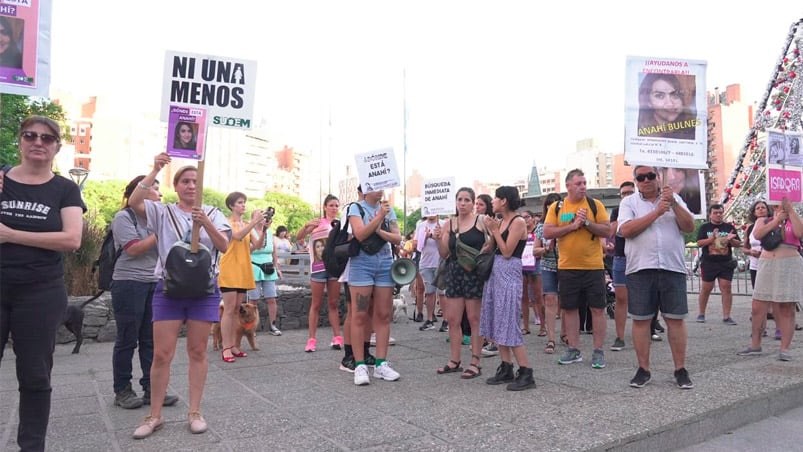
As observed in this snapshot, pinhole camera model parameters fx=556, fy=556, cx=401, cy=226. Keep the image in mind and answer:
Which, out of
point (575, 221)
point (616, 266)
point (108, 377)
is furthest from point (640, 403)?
point (108, 377)

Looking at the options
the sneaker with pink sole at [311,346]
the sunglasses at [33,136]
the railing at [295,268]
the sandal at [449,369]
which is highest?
the sunglasses at [33,136]

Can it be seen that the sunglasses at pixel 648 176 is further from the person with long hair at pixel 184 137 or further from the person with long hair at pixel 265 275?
the person with long hair at pixel 265 275

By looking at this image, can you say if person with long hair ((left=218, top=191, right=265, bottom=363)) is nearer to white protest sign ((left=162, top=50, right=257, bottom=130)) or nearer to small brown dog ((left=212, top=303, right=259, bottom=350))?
small brown dog ((left=212, top=303, right=259, bottom=350))

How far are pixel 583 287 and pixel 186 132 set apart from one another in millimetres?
4082

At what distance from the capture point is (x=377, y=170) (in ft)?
18.2

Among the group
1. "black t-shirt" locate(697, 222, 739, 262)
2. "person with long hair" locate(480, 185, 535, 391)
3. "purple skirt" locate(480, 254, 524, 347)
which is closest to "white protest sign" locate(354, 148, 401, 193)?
"person with long hair" locate(480, 185, 535, 391)

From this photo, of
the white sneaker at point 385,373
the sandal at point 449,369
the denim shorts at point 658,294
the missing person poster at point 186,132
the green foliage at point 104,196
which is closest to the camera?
the missing person poster at point 186,132

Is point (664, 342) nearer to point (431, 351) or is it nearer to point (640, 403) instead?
point (431, 351)

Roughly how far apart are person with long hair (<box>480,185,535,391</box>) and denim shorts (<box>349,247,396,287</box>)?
97 centimetres

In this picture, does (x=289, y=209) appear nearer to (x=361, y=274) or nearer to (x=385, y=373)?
(x=361, y=274)

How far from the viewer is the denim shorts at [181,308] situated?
3652 mm

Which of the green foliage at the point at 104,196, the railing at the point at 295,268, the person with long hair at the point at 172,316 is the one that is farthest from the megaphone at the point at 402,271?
the green foliage at the point at 104,196

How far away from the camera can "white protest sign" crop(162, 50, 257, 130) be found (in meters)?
4.06

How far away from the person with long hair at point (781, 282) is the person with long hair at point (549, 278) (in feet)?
6.80
